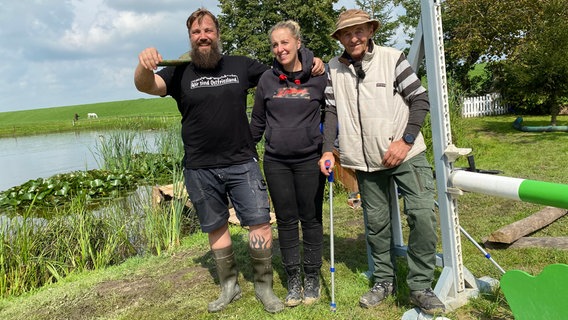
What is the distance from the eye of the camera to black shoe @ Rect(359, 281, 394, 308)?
9.35 ft

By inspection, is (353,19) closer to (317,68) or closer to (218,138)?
(317,68)

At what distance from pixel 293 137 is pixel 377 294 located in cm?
128

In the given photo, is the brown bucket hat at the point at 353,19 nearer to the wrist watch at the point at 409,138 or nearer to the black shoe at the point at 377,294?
the wrist watch at the point at 409,138

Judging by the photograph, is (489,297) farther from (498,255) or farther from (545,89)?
(545,89)

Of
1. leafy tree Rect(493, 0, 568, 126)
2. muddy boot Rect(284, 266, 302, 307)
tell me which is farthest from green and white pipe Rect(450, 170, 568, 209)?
leafy tree Rect(493, 0, 568, 126)

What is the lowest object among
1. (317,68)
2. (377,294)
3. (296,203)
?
(377,294)

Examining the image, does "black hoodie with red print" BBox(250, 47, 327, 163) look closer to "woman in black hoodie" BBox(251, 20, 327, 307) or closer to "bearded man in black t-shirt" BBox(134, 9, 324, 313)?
"woman in black hoodie" BBox(251, 20, 327, 307)

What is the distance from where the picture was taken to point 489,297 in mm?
2756

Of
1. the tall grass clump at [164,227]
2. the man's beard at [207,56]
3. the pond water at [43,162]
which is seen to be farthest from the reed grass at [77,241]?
the pond water at [43,162]

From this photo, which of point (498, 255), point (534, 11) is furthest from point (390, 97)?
point (534, 11)

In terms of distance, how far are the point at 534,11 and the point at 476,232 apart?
53.7 ft

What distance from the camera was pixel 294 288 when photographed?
3.05 m

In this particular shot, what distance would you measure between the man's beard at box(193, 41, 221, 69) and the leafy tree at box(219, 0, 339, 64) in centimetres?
2625

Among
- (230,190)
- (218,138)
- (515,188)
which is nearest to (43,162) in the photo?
(230,190)
